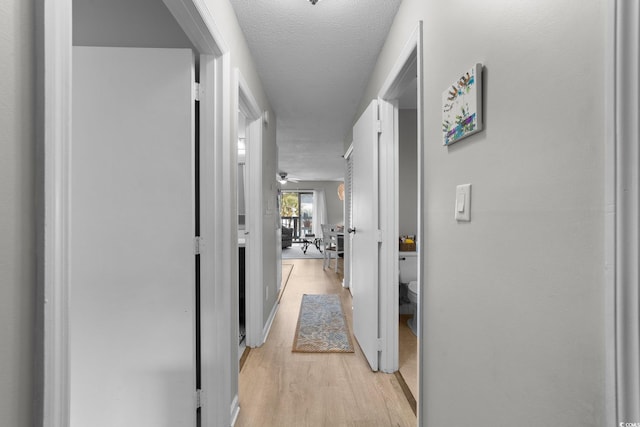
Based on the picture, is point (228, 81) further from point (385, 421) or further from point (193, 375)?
point (385, 421)

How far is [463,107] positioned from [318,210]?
1003cm

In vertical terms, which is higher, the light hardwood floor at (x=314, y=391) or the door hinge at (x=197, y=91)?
the door hinge at (x=197, y=91)

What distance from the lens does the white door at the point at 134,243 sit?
4.48 ft

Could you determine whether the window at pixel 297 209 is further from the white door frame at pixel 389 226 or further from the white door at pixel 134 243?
the white door at pixel 134 243

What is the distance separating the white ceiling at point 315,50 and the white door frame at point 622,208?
1.48m

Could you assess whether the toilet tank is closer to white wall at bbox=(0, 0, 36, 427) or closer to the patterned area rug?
the patterned area rug

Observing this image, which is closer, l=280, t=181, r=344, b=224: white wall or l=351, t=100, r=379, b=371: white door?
l=351, t=100, r=379, b=371: white door

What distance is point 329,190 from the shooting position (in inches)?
426

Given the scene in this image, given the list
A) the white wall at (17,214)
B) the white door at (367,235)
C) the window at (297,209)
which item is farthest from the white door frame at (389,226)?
the window at (297,209)

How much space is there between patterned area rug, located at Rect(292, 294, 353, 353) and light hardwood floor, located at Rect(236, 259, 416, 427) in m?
0.08

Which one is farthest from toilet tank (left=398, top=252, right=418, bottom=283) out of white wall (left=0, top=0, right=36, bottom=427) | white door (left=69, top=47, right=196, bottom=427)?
white wall (left=0, top=0, right=36, bottom=427)

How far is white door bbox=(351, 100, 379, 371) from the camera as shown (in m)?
2.08

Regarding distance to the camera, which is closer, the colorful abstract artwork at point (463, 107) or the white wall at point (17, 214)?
the white wall at point (17, 214)

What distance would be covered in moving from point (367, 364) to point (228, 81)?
2116mm
